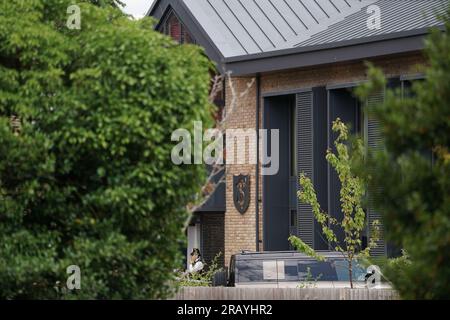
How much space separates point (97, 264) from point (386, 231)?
13.6 ft

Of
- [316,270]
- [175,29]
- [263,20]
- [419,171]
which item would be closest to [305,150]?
[263,20]

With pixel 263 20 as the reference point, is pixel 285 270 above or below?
below

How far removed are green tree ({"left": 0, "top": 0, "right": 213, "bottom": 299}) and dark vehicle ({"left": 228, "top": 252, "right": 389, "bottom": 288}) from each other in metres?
10.3

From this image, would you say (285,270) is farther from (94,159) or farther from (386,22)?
(94,159)

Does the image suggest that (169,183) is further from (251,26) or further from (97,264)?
(251,26)

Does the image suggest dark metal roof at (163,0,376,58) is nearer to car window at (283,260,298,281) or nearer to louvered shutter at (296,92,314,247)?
louvered shutter at (296,92,314,247)

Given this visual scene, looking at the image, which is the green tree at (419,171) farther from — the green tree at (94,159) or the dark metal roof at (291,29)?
the dark metal roof at (291,29)

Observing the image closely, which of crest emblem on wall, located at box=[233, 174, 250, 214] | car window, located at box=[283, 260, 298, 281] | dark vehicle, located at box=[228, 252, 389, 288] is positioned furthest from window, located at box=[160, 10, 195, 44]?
car window, located at box=[283, 260, 298, 281]

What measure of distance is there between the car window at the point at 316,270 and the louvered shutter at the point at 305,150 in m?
9.22

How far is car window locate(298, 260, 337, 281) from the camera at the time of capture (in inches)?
918

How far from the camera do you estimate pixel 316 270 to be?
77.3ft

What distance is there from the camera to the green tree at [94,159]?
12.6 meters

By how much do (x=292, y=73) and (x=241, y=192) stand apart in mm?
4164
